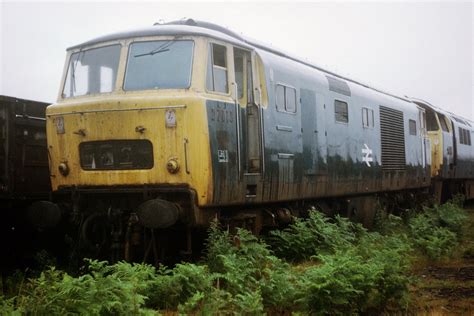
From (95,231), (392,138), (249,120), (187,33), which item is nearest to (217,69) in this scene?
(187,33)

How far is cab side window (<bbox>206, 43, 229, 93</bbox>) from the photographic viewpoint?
7.55m

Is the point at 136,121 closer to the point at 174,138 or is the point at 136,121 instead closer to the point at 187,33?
the point at 174,138

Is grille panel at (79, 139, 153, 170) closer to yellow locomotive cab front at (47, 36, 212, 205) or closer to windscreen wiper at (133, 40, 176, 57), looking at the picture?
yellow locomotive cab front at (47, 36, 212, 205)

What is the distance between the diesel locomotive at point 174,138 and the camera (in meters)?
7.10

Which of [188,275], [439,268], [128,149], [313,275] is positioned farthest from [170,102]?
[439,268]

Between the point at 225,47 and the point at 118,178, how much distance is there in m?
2.30

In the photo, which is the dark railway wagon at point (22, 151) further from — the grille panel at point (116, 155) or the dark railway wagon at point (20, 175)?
the grille panel at point (116, 155)

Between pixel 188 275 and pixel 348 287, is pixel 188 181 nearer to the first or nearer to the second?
pixel 188 275

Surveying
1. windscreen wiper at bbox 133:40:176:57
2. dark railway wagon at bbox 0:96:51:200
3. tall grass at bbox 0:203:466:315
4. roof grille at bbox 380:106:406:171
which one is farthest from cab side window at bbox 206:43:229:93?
roof grille at bbox 380:106:406:171

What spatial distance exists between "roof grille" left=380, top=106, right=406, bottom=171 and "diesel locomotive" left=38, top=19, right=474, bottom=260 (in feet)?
14.2

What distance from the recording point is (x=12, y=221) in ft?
26.7

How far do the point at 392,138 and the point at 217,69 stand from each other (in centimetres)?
765

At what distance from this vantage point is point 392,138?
14.1 m

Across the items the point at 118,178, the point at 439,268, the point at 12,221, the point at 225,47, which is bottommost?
the point at 439,268
